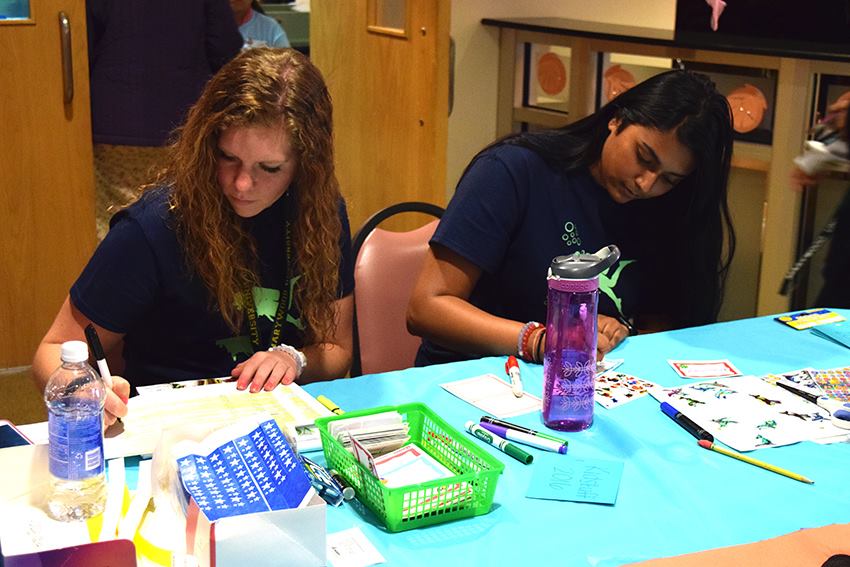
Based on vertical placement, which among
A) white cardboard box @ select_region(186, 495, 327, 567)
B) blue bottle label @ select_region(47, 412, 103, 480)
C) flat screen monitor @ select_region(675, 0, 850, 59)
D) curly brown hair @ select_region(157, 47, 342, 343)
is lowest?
white cardboard box @ select_region(186, 495, 327, 567)

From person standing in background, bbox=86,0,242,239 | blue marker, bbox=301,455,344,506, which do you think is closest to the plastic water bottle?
blue marker, bbox=301,455,344,506

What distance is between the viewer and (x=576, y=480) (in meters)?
1.59

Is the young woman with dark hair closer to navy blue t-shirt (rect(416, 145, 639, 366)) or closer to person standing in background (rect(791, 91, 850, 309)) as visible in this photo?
navy blue t-shirt (rect(416, 145, 639, 366))

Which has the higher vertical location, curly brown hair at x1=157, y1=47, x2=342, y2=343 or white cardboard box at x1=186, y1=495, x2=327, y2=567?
curly brown hair at x1=157, y1=47, x2=342, y2=343

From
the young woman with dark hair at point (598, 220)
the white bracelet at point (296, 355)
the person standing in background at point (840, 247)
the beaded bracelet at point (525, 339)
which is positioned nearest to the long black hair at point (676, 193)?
the young woman with dark hair at point (598, 220)

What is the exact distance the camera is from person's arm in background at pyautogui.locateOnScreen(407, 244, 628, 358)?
6.99ft

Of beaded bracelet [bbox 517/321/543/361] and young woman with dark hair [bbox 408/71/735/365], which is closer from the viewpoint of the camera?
beaded bracelet [bbox 517/321/543/361]

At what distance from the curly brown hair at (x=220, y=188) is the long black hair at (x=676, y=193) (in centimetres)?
55

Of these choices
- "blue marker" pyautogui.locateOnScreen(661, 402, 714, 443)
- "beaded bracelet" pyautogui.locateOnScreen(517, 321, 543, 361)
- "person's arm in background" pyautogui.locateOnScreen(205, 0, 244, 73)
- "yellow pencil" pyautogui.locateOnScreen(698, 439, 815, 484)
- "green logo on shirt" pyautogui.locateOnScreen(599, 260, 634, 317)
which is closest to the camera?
"yellow pencil" pyautogui.locateOnScreen(698, 439, 815, 484)

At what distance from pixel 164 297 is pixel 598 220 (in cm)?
95

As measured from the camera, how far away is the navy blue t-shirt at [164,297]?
190 centimetres

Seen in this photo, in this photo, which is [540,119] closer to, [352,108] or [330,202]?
[352,108]

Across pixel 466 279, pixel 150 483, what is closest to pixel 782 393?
pixel 466 279

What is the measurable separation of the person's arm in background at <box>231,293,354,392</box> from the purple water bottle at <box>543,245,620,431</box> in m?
0.46
